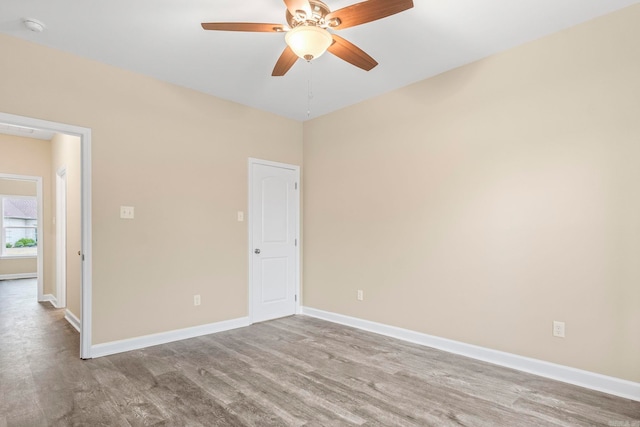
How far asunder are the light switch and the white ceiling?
1386 mm

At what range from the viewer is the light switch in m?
3.39

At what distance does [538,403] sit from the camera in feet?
7.80

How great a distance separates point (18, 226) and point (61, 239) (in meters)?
5.00

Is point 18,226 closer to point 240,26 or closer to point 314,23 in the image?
point 240,26

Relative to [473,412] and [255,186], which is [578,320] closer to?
[473,412]

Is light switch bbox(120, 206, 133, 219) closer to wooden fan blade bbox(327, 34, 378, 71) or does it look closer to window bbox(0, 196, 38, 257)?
wooden fan blade bbox(327, 34, 378, 71)

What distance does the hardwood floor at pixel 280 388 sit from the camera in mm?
2201

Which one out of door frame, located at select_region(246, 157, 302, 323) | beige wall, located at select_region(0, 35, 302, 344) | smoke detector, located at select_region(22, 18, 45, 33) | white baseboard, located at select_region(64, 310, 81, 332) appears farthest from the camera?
door frame, located at select_region(246, 157, 302, 323)

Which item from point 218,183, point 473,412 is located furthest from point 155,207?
point 473,412

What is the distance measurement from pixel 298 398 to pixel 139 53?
3.21 metres

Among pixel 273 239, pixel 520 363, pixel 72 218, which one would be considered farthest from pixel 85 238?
pixel 520 363

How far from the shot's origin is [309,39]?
211cm

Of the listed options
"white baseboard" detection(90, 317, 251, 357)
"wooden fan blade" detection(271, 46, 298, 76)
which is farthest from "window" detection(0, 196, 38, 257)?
"wooden fan blade" detection(271, 46, 298, 76)

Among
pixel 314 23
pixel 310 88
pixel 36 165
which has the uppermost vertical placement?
pixel 310 88
